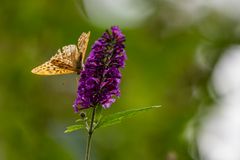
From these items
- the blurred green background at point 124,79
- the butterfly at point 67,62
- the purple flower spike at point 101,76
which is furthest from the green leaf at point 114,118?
the blurred green background at point 124,79

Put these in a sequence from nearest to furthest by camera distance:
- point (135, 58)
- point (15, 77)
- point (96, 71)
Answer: point (96, 71) < point (15, 77) < point (135, 58)

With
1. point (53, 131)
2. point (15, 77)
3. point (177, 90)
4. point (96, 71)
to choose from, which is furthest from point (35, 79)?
point (96, 71)

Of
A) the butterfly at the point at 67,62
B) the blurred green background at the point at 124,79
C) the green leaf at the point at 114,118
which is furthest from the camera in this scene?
the blurred green background at the point at 124,79

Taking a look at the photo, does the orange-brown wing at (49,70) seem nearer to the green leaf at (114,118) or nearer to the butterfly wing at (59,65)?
the butterfly wing at (59,65)

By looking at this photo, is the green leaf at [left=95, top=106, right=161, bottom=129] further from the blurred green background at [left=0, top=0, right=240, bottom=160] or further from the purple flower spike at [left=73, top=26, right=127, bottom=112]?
the blurred green background at [left=0, top=0, right=240, bottom=160]

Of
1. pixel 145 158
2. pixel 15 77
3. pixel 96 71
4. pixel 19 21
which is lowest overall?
pixel 145 158

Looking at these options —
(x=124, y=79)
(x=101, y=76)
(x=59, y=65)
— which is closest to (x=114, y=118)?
(x=101, y=76)

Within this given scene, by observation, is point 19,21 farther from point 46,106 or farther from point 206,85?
point 206,85
